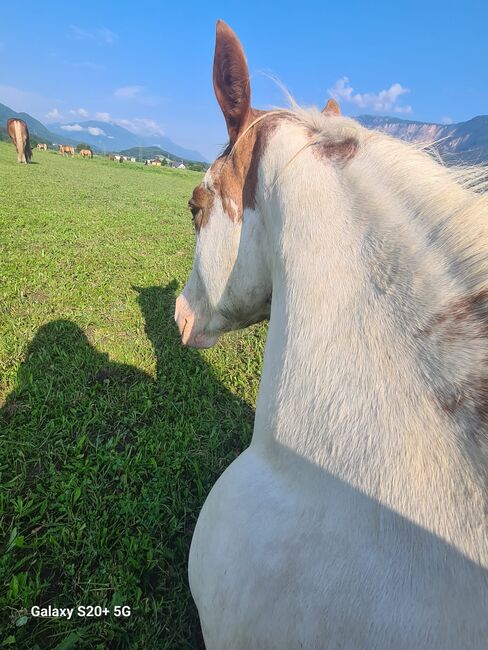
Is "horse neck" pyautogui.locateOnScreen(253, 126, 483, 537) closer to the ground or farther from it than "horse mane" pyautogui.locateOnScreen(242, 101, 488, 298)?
closer to the ground

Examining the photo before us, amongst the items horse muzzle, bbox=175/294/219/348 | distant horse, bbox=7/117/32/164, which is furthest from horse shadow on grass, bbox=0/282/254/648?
distant horse, bbox=7/117/32/164

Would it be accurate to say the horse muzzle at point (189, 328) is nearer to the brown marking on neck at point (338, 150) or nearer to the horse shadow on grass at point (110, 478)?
the horse shadow on grass at point (110, 478)

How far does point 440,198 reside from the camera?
96cm

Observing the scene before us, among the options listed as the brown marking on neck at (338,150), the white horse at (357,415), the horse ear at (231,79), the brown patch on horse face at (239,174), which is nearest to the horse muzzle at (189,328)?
the brown patch on horse face at (239,174)

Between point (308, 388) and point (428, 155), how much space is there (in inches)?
29.6

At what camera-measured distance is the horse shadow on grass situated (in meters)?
1.78

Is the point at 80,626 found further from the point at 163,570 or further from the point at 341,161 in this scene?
the point at 341,161

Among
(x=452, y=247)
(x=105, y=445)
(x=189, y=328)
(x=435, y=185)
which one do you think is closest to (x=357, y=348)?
(x=452, y=247)

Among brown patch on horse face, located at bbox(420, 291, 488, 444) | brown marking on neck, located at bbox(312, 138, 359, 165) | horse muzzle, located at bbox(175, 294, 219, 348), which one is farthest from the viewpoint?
horse muzzle, located at bbox(175, 294, 219, 348)

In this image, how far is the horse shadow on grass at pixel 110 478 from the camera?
178 centimetres

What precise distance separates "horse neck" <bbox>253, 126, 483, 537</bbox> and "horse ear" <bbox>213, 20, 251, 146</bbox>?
0.32m

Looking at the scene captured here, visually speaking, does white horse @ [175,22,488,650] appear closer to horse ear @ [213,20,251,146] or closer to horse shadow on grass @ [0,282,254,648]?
horse ear @ [213,20,251,146]

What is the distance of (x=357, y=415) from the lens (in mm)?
894

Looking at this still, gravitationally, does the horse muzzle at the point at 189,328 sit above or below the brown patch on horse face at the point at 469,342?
below
